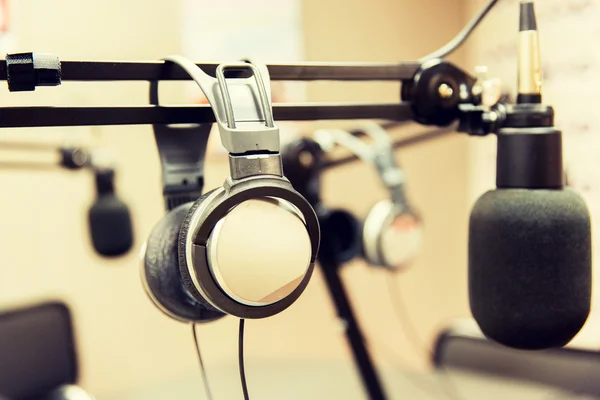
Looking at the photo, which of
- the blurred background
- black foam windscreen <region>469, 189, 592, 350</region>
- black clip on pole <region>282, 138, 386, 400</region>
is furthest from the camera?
the blurred background

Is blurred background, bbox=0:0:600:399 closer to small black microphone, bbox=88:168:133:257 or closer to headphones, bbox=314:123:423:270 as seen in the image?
small black microphone, bbox=88:168:133:257

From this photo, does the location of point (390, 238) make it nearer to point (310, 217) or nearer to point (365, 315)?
point (310, 217)

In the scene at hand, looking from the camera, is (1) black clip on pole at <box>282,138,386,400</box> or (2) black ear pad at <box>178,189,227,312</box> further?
(1) black clip on pole at <box>282,138,386,400</box>

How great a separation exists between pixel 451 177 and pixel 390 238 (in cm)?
101

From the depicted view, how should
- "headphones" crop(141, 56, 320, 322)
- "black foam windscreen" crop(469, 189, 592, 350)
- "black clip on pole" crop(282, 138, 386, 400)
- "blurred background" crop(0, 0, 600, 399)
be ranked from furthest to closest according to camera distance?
"blurred background" crop(0, 0, 600, 399), "black clip on pole" crop(282, 138, 386, 400), "black foam windscreen" crop(469, 189, 592, 350), "headphones" crop(141, 56, 320, 322)

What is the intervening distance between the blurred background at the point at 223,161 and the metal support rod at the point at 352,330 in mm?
248

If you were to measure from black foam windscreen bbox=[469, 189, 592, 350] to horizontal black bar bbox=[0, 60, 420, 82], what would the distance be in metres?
0.15

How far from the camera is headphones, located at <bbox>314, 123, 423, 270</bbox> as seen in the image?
3.17ft

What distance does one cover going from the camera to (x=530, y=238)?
49cm

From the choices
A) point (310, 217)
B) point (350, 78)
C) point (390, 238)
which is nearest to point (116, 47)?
point (390, 238)

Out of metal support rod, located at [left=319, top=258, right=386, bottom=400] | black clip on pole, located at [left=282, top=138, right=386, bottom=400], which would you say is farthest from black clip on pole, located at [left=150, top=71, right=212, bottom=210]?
metal support rod, located at [left=319, top=258, right=386, bottom=400]

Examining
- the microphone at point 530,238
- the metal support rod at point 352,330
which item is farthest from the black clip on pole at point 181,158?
the metal support rod at point 352,330

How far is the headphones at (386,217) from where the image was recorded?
966 mm

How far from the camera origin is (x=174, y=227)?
1.66 feet
